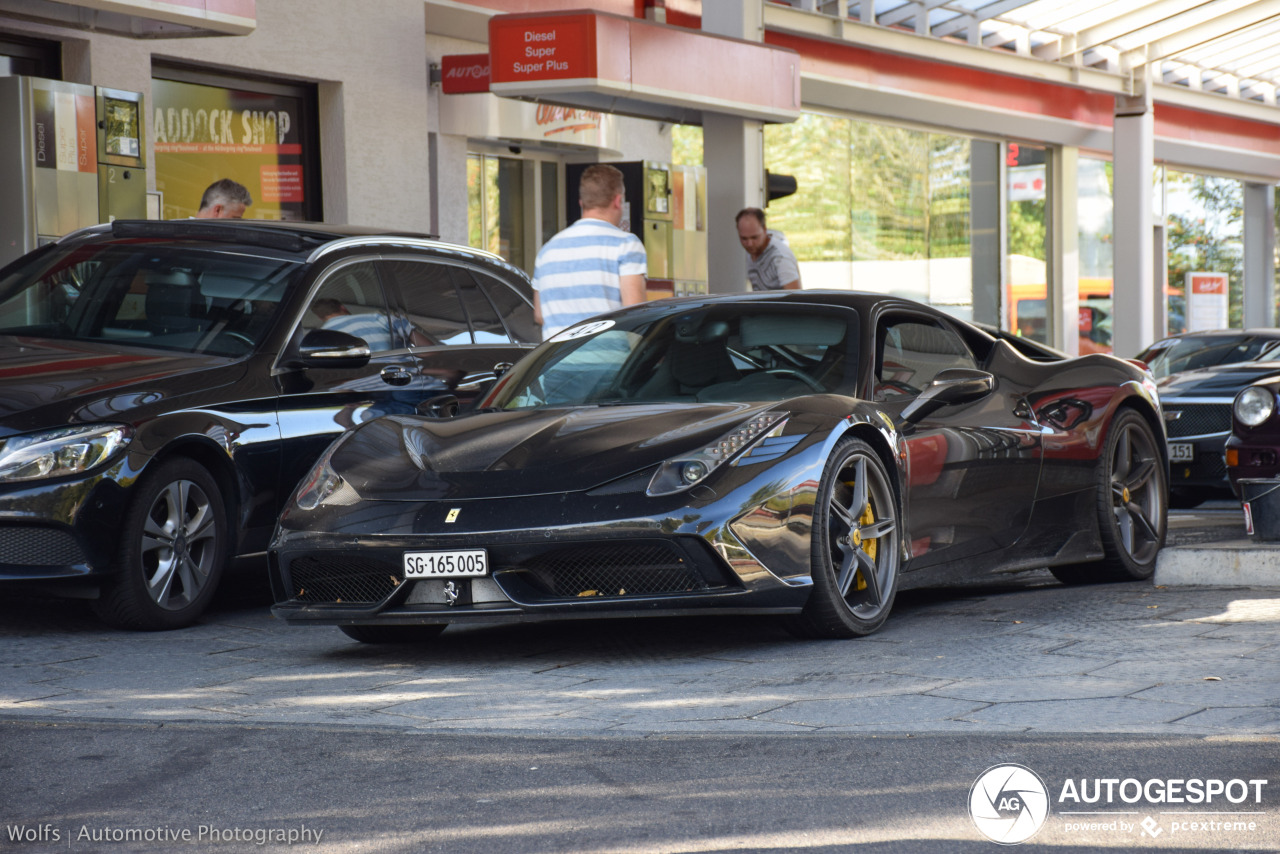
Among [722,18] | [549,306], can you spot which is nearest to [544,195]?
[722,18]

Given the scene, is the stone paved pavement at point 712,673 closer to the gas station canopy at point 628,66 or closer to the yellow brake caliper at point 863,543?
the yellow brake caliper at point 863,543

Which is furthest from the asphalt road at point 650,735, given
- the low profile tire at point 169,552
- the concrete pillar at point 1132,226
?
the concrete pillar at point 1132,226

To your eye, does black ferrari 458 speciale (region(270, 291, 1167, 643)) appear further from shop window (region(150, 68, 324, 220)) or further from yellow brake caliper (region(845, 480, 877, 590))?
shop window (region(150, 68, 324, 220))

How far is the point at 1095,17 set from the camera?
2172 cm

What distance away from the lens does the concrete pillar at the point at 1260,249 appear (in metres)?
34.8

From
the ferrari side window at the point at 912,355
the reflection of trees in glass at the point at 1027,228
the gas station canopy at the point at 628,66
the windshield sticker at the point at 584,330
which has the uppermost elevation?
the gas station canopy at the point at 628,66

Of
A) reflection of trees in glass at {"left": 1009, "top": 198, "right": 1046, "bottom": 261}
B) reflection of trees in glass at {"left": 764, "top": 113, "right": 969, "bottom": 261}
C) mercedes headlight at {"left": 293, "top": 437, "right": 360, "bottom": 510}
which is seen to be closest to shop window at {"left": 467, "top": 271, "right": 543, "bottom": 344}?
mercedes headlight at {"left": 293, "top": 437, "right": 360, "bottom": 510}

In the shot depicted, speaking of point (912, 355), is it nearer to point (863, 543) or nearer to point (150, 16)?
point (863, 543)

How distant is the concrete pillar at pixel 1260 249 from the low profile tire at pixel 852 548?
3117 cm

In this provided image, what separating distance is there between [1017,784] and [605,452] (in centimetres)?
208

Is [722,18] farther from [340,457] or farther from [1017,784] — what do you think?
[1017,784]

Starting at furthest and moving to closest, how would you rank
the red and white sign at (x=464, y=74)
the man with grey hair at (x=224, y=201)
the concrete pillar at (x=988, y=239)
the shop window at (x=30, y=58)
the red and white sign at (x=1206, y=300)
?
1. the red and white sign at (x=1206, y=300)
2. the concrete pillar at (x=988, y=239)
3. the red and white sign at (x=464, y=74)
4. the shop window at (x=30, y=58)
5. the man with grey hair at (x=224, y=201)

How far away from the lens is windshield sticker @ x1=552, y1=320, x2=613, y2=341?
6695 millimetres

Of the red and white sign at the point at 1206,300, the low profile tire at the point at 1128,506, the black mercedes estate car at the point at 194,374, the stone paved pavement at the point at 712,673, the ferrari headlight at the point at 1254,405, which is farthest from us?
the red and white sign at the point at 1206,300
